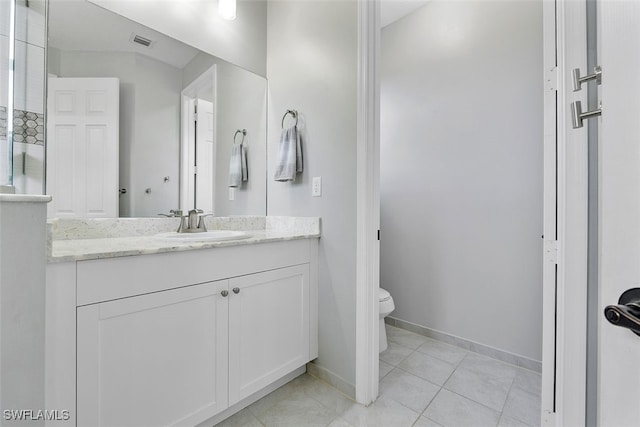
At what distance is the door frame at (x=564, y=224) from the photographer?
0.94m

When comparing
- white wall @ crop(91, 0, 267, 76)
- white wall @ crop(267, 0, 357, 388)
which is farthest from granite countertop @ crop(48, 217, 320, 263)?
white wall @ crop(91, 0, 267, 76)

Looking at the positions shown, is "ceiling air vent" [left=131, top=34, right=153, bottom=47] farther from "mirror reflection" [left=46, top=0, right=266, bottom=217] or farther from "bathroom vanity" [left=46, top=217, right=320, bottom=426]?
"bathroom vanity" [left=46, top=217, right=320, bottom=426]

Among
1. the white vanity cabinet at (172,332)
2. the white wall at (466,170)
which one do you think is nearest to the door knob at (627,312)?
Answer: the white vanity cabinet at (172,332)

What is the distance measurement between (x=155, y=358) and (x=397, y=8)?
9.23 feet

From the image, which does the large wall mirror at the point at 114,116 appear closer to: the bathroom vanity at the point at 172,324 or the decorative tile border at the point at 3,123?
the decorative tile border at the point at 3,123

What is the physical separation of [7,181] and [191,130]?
0.88 m

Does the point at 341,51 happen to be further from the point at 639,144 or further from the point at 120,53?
the point at 639,144

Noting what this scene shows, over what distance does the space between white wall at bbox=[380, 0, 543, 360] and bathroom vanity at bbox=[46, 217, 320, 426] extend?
105cm

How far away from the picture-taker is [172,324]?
3.68 ft

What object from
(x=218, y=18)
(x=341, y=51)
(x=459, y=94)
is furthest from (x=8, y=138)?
(x=459, y=94)

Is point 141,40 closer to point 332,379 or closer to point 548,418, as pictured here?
point 332,379

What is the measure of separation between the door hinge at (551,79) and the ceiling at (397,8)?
1.65 metres

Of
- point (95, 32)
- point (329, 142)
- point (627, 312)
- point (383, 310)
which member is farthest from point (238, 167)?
point (627, 312)

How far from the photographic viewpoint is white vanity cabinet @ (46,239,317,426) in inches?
35.6
